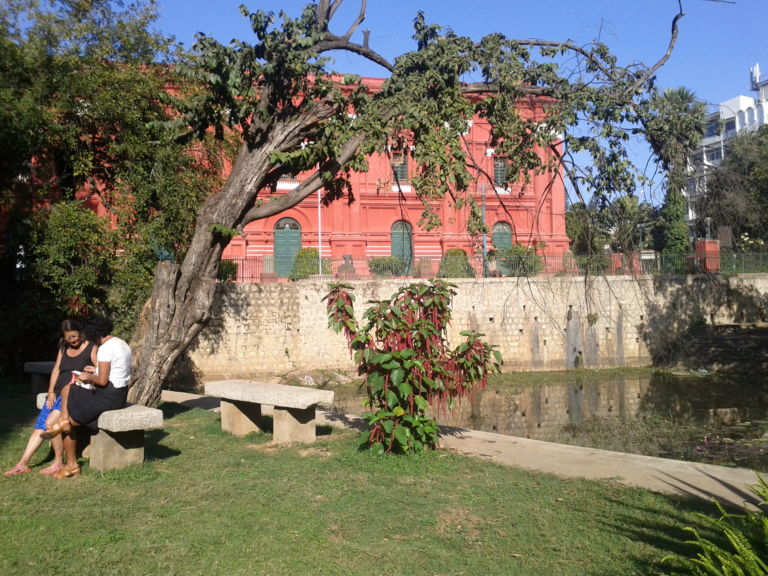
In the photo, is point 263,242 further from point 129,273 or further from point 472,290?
point 129,273

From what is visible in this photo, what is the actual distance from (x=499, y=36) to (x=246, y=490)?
256 inches

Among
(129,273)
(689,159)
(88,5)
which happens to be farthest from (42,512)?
(88,5)

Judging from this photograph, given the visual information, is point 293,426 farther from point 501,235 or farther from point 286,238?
point 501,235

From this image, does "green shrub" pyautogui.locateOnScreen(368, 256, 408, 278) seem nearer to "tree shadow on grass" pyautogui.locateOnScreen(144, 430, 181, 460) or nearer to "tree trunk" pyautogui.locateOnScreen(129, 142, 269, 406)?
"tree trunk" pyautogui.locateOnScreen(129, 142, 269, 406)

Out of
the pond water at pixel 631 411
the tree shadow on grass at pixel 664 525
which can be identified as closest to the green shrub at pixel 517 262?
the pond water at pixel 631 411

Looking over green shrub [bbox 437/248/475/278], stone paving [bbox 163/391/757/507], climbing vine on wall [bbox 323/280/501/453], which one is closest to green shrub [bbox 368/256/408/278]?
green shrub [bbox 437/248/475/278]

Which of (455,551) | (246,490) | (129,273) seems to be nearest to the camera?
(455,551)

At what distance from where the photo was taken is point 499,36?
8.76 m

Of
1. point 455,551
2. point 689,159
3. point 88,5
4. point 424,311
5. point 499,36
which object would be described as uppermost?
point 88,5

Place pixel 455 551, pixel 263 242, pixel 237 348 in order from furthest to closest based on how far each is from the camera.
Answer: pixel 263 242
pixel 237 348
pixel 455 551

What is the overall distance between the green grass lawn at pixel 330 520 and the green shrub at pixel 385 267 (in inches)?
561

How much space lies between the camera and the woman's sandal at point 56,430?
545 centimetres

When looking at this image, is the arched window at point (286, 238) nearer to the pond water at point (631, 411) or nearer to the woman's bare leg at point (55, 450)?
the pond water at point (631, 411)

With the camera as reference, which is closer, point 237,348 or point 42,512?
point 42,512
